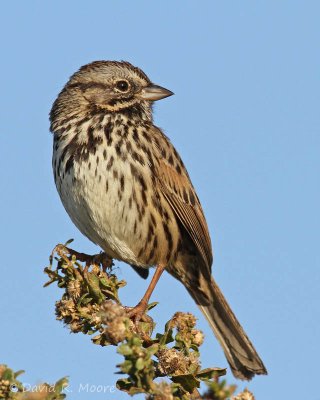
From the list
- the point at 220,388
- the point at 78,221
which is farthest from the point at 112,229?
the point at 220,388

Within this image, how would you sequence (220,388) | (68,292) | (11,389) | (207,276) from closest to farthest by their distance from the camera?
(220,388), (11,389), (68,292), (207,276)

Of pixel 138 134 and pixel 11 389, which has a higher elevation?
pixel 138 134

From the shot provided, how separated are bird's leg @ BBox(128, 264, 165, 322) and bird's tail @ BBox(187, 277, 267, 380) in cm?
53

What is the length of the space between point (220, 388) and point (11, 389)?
123 centimetres

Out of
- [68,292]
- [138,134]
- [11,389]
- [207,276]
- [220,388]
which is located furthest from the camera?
[207,276]

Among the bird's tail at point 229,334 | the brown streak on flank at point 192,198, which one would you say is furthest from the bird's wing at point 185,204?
the bird's tail at point 229,334

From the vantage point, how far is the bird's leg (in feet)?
19.8

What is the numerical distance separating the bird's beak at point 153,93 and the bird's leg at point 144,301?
1.57 m

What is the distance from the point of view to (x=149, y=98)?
7.65 m

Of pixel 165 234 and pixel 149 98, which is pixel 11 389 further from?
pixel 149 98

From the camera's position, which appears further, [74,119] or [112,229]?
[74,119]

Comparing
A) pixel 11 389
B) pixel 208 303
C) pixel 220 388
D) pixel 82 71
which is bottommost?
pixel 220 388

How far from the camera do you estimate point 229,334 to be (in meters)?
7.47

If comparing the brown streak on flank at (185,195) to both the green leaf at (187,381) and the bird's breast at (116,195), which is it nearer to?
the bird's breast at (116,195)
